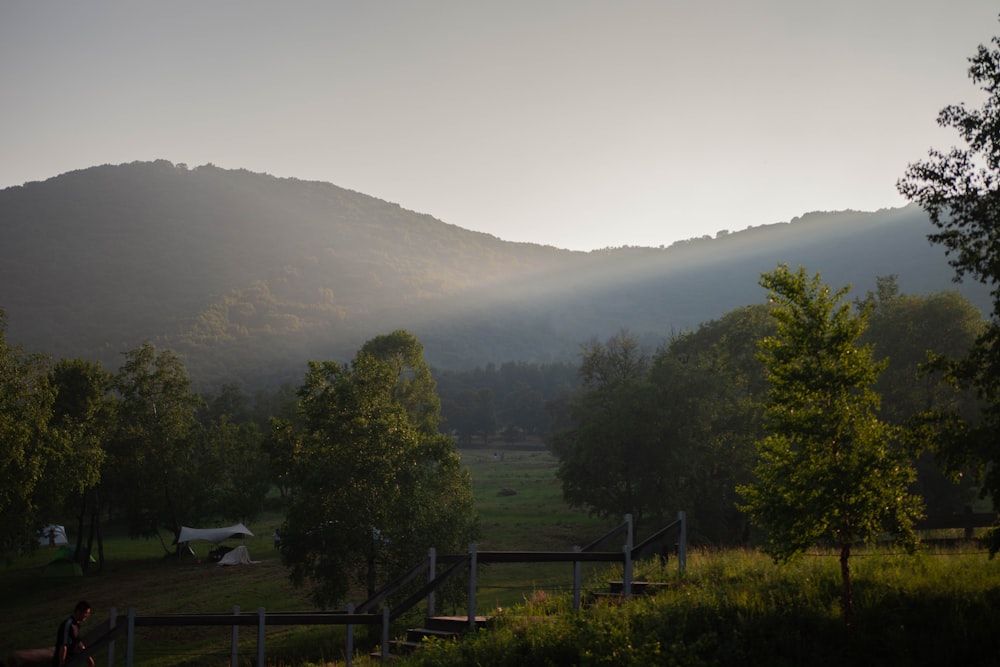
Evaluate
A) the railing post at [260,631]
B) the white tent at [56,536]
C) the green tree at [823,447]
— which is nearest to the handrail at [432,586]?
the railing post at [260,631]

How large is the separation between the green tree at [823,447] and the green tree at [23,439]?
33.6 meters

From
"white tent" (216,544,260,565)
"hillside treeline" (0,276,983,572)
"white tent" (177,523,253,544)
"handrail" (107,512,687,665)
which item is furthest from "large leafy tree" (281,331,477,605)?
"white tent" (177,523,253,544)

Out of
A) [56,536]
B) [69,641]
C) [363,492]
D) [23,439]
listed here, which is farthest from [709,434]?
[56,536]

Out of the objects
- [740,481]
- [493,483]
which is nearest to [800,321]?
[740,481]

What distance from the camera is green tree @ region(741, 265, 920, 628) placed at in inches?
479

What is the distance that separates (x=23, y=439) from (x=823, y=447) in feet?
115

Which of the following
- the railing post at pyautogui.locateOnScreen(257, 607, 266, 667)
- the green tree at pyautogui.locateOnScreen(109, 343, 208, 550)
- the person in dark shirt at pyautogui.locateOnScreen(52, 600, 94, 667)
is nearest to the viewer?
the railing post at pyautogui.locateOnScreen(257, 607, 266, 667)

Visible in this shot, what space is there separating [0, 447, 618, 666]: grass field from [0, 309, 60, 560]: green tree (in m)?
5.73

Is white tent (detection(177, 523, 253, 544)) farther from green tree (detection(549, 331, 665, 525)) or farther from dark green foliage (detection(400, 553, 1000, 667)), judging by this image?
dark green foliage (detection(400, 553, 1000, 667))

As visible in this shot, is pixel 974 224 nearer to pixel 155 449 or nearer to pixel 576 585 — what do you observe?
pixel 576 585

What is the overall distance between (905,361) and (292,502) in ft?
118

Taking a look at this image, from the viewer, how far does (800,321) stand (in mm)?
13422

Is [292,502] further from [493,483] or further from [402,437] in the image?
[493,483]

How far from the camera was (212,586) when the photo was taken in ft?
148
